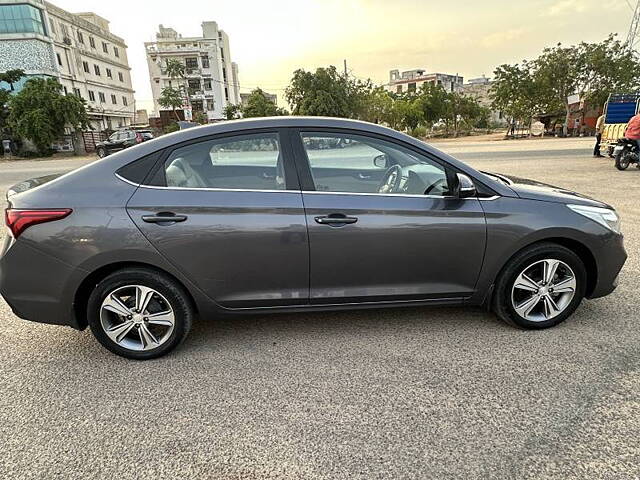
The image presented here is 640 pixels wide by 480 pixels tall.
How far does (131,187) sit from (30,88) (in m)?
34.7

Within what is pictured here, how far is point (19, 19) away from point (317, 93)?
34271 mm

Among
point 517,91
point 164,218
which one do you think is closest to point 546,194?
point 164,218

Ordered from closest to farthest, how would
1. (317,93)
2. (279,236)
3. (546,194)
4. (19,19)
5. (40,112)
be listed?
(279,236), (546,194), (40,112), (317,93), (19,19)

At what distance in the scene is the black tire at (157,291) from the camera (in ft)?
8.85

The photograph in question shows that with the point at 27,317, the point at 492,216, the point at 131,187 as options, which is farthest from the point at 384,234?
the point at 27,317

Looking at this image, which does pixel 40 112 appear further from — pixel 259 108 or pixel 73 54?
pixel 73 54

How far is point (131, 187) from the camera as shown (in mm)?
2666

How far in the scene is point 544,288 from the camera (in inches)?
120

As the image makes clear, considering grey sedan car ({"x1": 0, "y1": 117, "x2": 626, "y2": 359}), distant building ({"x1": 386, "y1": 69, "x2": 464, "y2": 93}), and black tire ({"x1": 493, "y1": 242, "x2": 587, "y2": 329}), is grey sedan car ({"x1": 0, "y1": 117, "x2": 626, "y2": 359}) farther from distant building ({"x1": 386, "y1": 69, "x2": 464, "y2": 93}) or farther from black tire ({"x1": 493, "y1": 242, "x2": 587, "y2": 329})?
distant building ({"x1": 386, "y1": 69, "x2": 464, "y2": 93})

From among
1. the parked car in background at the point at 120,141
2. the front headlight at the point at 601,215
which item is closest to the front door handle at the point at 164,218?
the front headlight at the point at 601,215

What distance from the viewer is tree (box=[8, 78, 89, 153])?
2878cm

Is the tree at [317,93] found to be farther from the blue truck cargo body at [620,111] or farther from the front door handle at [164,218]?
the front door handle at [164,218]

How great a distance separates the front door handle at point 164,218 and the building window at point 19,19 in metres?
53.9

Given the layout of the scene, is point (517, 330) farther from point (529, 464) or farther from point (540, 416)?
Result: point (529, 464)
